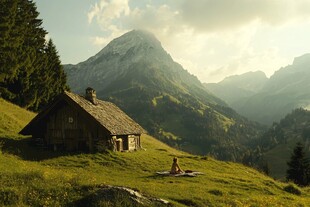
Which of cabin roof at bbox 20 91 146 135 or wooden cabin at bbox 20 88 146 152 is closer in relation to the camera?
wooden cabin at bbox 20 88 146 152

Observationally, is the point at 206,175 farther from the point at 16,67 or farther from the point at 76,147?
the point at 16,67

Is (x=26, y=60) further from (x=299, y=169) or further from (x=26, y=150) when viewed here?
(x=299, y=169)

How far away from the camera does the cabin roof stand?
4294cm

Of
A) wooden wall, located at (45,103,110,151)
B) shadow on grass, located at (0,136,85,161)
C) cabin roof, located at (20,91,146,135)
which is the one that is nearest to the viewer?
shadow on grass, located at (0,136,85,161)

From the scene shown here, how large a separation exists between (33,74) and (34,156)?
30001mm

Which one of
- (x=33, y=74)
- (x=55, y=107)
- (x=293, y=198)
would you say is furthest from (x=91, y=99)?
(x=293, y=198)

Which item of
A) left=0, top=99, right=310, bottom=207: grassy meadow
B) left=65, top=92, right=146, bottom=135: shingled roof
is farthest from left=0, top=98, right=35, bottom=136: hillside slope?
left=65, top=92, right=146, bottom=135: shingled roof

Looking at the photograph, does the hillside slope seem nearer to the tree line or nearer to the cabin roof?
the cabin roof

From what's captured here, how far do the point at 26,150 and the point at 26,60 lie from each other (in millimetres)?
25277

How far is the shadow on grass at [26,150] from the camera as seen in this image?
35750mm

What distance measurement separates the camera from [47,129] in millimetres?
44375

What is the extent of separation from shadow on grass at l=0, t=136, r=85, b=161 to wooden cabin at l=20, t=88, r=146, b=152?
175 cm

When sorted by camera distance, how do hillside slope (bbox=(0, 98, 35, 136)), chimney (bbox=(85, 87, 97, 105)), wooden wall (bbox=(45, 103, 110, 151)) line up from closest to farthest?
wooden wall (bbox=(45, 103, 110, 151)) → hillside slope (bbox=(0, 98, 35, 136)) → chimney (bbox=(85, 87, 97, 105))

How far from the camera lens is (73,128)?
1721 inches
